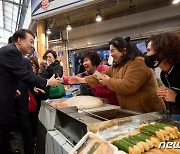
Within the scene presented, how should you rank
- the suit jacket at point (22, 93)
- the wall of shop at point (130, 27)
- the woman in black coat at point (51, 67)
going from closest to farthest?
the suit jacket at point (22, 93) → the woman in black coat at point (51, 67) → the wall of shop at point (130, 27)

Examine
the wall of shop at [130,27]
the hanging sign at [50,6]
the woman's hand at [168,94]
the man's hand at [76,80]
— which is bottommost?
the woman's hand at [168,94]

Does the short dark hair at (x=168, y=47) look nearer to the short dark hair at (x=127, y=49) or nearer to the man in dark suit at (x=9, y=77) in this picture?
the short dark hair at (x=127, y=49)

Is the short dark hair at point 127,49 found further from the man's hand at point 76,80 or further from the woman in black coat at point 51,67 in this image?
the woman in black coat at point 51,67

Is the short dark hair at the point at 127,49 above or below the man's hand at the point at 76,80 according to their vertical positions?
above

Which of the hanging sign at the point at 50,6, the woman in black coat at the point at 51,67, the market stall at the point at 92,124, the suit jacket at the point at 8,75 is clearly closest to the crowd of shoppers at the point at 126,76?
the suit jacket at the point at 8,75

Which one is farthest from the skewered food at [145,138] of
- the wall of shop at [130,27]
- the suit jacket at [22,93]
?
the wall of shop at [130,27]

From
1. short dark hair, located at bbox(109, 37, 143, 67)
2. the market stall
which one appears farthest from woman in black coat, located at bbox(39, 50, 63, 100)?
short dark hair, located at bbox(109, 37, 143, 67)

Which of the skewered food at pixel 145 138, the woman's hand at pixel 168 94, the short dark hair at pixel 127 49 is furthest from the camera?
the short dark hair at pixel 127 49

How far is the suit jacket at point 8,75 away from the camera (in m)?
2.18

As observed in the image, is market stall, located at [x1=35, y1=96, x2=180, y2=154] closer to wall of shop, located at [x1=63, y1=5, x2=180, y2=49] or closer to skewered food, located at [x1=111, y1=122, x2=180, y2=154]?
skewered food, located at [x1=111, y1=122, x2=180, y2=154]

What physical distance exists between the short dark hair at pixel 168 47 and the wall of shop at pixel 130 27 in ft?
13.5

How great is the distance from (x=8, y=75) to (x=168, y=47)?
1737mm

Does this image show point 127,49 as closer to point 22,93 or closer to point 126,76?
point 126,76

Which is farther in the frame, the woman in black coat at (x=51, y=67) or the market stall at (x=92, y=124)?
the woman in black coat at (x=51, y=67)
